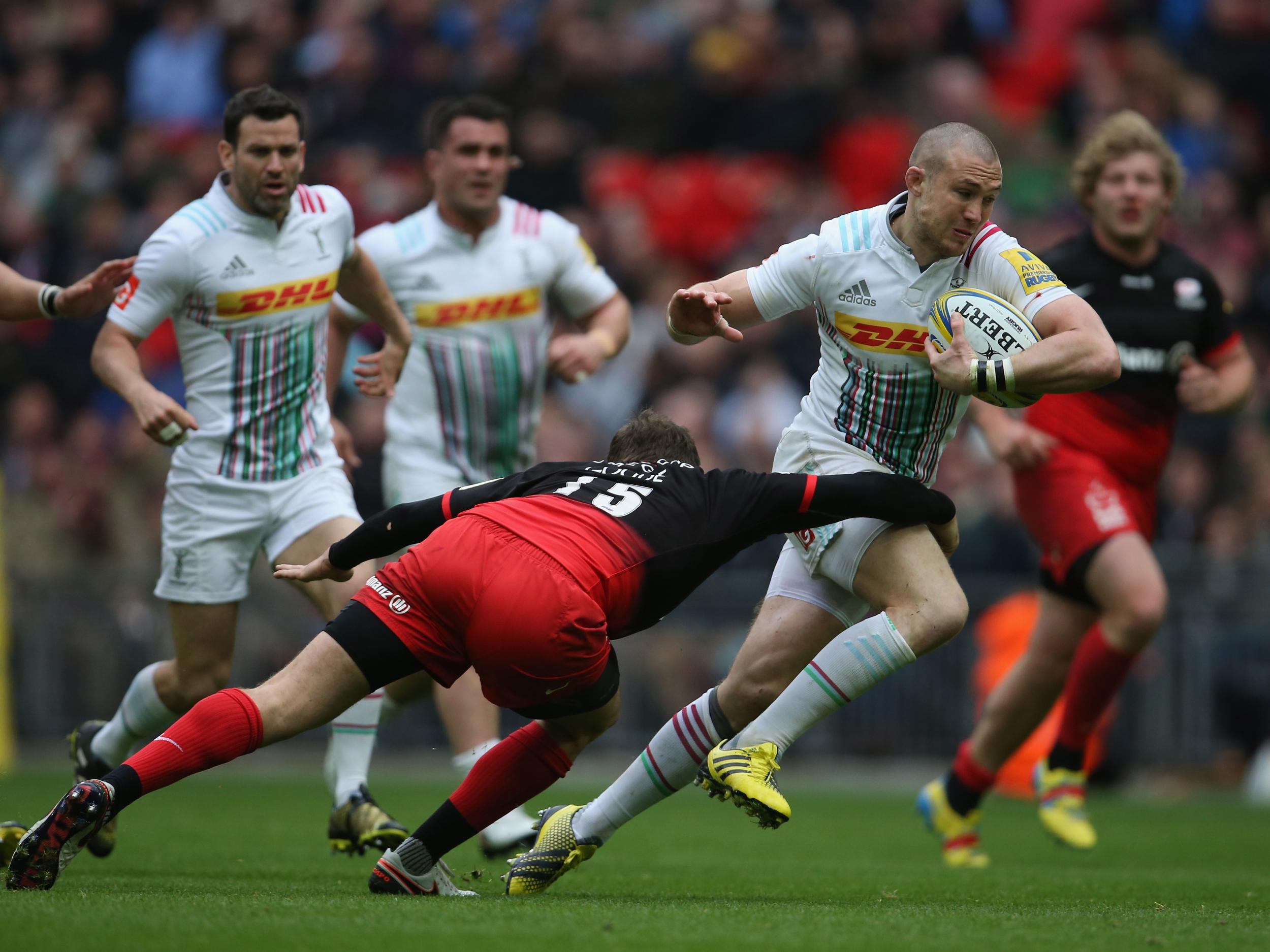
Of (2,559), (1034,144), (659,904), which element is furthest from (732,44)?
(659,904)

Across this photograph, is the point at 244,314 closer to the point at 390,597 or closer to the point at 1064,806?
the point at 390,597

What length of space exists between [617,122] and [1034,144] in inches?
155

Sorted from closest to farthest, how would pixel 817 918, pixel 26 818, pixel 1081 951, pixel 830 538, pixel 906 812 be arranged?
pixel 1081 951 < pixel 817 918 < pixel 830 538 < pixel 26 818 < pixel 906 812

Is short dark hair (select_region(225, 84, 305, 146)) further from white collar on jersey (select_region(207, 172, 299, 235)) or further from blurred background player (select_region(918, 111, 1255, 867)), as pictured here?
blurred background player (select_region(918, 111, 1255, 867))

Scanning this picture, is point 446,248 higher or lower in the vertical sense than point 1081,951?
higher

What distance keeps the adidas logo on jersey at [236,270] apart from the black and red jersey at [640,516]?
1.85m

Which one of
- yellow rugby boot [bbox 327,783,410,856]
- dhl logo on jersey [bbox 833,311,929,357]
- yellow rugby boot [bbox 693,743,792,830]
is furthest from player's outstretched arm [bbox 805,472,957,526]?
yellow rugby boot [bbox 327,783,410,856]

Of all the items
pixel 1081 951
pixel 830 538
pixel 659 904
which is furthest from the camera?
pixel 830 538

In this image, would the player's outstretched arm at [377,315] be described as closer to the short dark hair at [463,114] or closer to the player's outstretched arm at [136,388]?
the player's outstretched arm at [136,388]

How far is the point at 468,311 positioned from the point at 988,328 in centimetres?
315

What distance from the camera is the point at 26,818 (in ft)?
26.5

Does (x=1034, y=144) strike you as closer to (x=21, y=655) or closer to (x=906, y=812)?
(x=906, y=812)

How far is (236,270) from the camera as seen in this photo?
22.4 ft

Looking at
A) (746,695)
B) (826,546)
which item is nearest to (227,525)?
(746,695)
